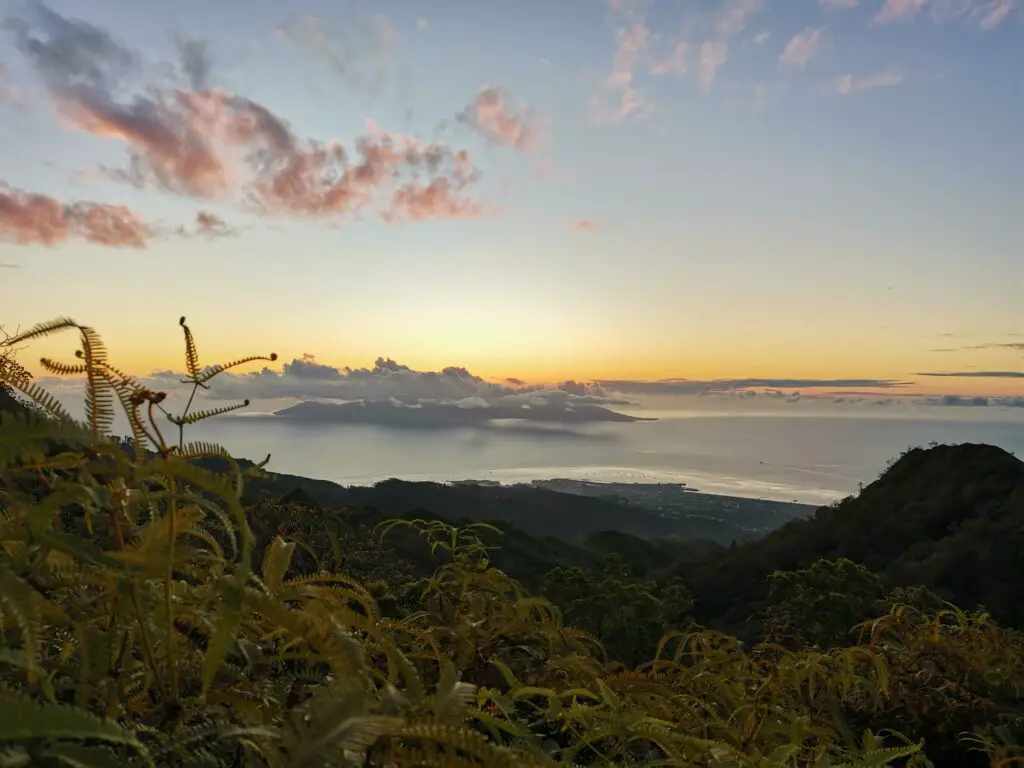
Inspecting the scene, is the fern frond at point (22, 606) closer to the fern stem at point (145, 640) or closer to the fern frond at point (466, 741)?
the fern stem at point (145, 640)

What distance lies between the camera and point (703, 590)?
172 ft

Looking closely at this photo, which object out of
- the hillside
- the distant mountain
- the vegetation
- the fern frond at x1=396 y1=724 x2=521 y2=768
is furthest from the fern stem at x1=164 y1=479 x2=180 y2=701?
the hillside

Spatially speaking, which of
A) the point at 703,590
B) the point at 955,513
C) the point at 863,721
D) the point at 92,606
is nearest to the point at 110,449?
the point at 92,606

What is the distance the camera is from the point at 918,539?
174ft

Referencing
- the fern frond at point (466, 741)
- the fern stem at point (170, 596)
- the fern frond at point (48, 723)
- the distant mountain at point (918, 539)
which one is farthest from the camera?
the distant mountain at point (918, 539)

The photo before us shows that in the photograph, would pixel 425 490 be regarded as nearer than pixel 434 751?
No

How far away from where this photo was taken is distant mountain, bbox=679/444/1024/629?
3769cm

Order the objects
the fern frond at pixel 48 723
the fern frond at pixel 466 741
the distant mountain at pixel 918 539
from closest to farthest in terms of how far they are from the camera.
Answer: the fern frond at pixel 48 723, the fern frond at pixel 466 741, the distant mountain at pixel 918 539

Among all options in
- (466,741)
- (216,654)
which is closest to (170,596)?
(216,654)

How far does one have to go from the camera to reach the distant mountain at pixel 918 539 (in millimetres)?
37688

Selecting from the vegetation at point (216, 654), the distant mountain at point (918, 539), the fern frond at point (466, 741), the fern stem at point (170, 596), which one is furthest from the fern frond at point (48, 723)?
the distant mountain at point (918, 539)

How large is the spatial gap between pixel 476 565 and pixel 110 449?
160 centimetres

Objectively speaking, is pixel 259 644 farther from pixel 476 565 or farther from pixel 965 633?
pixel 965 633

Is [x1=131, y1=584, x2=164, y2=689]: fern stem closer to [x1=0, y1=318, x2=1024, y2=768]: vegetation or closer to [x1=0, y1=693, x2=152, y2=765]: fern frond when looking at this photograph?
[x1=0, y1=318, x2=1024, y2=768]: vegetation
